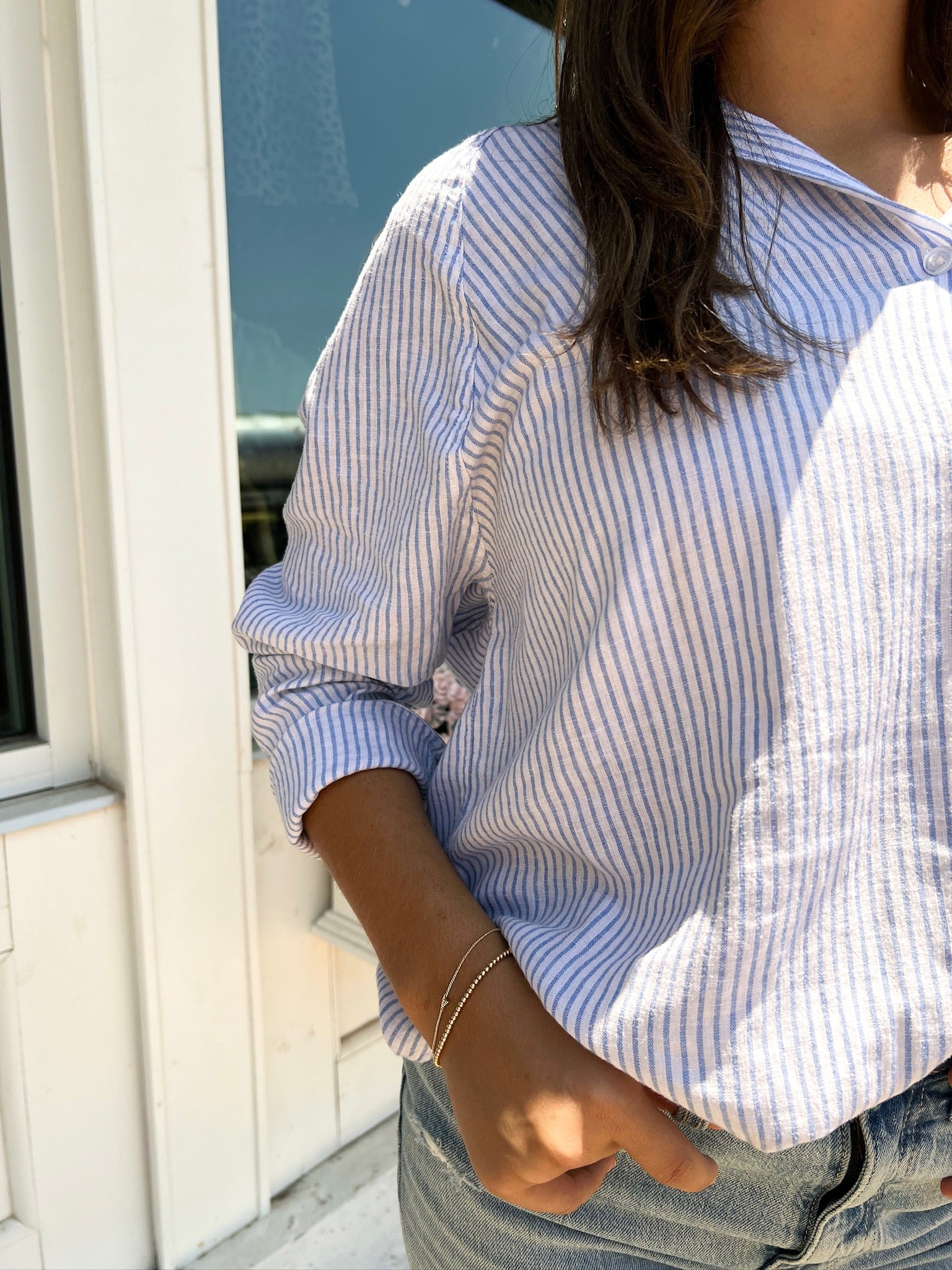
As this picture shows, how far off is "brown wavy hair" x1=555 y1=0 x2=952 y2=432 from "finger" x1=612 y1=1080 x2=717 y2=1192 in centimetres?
40

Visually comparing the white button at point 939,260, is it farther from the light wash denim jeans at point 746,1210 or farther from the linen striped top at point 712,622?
the light wash denim jeans at point 746,1210

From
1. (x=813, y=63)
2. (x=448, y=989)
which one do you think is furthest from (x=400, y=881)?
(x=813, y=63)

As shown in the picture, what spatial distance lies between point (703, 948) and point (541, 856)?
0.15 m

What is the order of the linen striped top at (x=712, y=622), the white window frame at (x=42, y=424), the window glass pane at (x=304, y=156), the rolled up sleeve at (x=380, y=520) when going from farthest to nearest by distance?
the window glass pane at (x=304, y=156)
the white window frame at (x=42, y=424)
the rolled up sleeve at (x=380, y=520)
the linen striped top at (x=712, y=622)

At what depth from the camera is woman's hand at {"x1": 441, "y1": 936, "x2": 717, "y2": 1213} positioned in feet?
1.84

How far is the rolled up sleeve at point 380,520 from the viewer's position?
0.67 meters

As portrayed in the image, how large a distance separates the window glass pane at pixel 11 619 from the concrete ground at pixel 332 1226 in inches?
32.2

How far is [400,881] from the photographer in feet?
2.18

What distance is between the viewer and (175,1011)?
1275 millimetres

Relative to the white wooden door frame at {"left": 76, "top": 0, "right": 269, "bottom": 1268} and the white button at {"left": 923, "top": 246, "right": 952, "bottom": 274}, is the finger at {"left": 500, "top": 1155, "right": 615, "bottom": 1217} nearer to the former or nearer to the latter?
the white button at {"left": 923, "top": 246, "right": 952, "bottom": 274}

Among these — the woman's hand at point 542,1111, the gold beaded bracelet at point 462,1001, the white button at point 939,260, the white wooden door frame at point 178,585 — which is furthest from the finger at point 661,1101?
the white wooden door frame at point 178,585

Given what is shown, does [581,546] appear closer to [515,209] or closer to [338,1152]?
[515,209]

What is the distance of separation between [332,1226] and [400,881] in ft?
3.57

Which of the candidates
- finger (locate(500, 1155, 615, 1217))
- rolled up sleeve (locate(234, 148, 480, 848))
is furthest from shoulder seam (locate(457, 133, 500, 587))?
finger (locate(500, 1155, 615, 1217))
